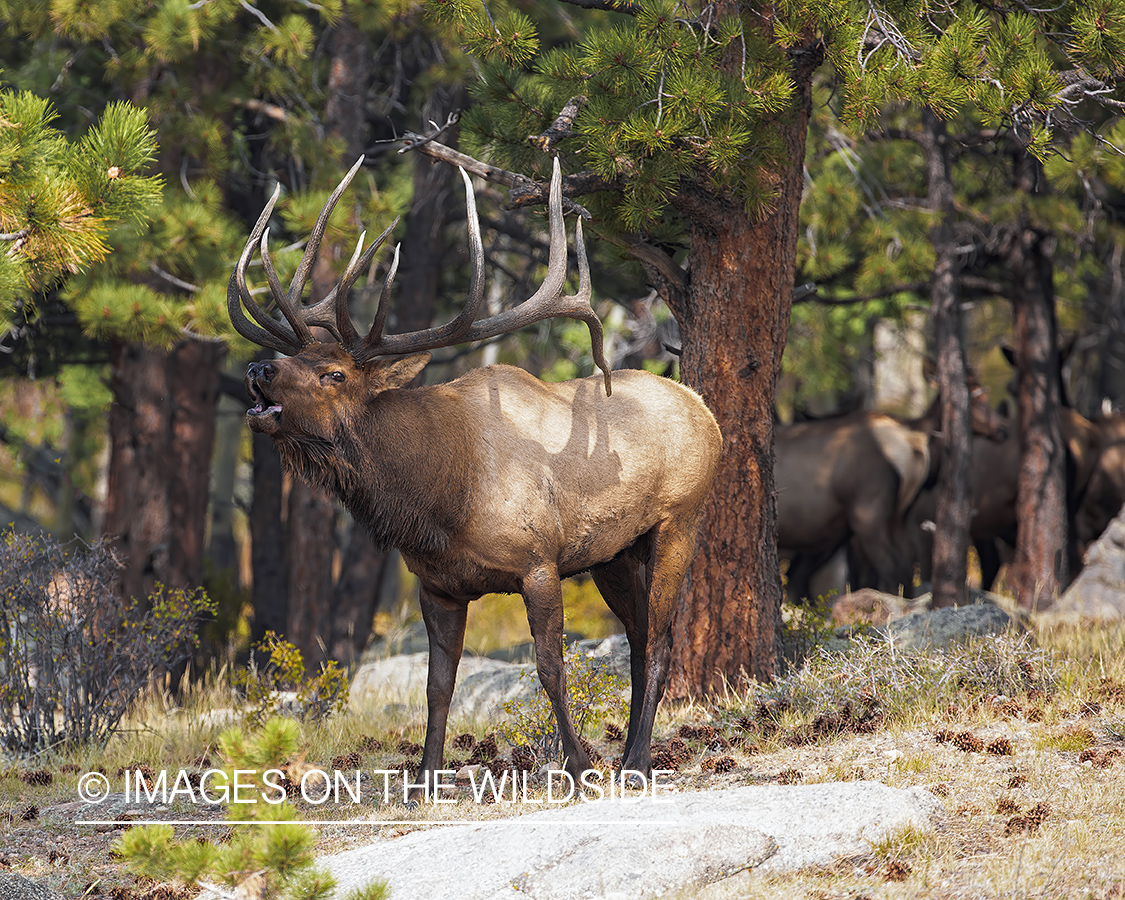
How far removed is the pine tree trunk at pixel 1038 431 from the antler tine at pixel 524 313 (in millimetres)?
8413

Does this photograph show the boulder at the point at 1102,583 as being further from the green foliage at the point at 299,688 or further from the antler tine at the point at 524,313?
the antler tine at the point at 524,313

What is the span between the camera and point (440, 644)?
6.00m

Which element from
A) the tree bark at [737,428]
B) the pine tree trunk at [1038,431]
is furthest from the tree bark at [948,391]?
the tree bark at [737,428]

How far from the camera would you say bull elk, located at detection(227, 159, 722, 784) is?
18.1 feet

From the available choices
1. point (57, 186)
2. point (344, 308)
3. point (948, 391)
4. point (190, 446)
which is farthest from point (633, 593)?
point (190, 446)

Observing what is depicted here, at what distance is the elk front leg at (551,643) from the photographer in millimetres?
5594

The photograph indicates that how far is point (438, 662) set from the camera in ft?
19.7

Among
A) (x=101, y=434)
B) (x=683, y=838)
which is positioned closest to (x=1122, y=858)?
(x=683, y=838)

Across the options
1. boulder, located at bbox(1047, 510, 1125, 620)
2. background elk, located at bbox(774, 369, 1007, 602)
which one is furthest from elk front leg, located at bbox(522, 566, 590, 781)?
background elk, located at bbox(774, 369, 1007, 602)

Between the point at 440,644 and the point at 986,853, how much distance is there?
2.61 meters

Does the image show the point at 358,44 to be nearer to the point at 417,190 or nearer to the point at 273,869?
the point at 417,190

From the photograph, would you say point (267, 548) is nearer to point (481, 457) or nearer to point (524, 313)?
point (481, 457)

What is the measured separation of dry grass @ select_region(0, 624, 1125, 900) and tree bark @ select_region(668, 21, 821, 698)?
352mm

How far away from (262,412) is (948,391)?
28.4ft
